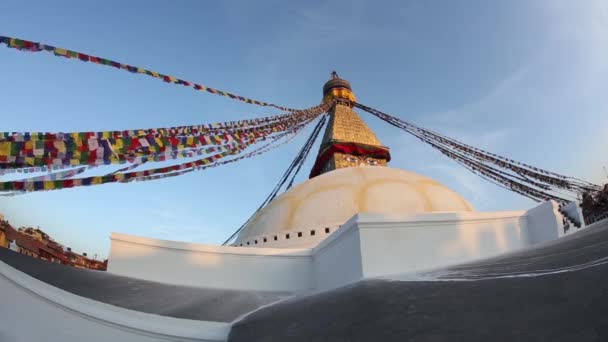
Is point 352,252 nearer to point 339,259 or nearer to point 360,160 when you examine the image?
point 339,259

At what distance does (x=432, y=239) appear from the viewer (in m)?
5.53

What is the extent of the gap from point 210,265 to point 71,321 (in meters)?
2.67

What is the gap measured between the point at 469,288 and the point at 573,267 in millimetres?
693

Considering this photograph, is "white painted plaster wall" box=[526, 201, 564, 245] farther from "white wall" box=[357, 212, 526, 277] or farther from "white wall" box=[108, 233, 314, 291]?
"white wall" box=[108, 233, 314, 291]

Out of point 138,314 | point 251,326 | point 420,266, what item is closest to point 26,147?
point 138,314

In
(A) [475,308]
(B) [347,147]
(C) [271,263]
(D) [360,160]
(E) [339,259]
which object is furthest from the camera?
(D) [360,160]

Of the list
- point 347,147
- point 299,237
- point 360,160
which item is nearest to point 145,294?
point 299,237

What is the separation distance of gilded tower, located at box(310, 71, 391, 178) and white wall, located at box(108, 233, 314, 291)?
7.03 metres

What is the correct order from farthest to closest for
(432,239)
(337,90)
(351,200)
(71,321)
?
(337,90), (351,200), (432,239), (71,321)

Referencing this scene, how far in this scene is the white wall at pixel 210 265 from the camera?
235 inches

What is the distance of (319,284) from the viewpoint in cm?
655

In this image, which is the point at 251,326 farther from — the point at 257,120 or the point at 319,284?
the point at 257,120

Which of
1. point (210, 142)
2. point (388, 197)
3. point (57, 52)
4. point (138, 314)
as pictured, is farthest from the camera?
point (388, 197)

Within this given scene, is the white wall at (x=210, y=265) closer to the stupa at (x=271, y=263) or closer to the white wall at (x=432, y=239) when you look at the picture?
the stupa at (x=271, y=263)
